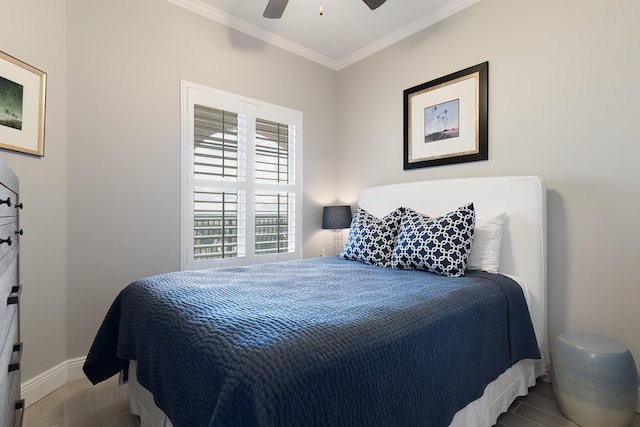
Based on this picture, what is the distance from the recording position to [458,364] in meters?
1.28

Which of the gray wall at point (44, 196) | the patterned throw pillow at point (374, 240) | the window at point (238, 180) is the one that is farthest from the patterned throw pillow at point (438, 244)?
the gray wall at point (44, 196)

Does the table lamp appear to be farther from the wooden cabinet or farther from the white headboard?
the wooden cabinet

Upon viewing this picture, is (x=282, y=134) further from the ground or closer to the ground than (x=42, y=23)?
closer to the ground

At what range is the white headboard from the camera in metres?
1.96

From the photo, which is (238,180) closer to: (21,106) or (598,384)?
(21,106)

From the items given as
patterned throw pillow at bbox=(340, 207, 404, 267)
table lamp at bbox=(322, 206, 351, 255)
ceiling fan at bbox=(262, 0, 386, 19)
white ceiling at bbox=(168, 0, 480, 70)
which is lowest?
patterned throw pillow at bbox=(340, 207, 404, 267)

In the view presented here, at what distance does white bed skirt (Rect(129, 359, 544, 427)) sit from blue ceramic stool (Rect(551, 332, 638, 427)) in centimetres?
20

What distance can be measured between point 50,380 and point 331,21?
343cm

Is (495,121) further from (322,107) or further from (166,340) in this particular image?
(166,340)

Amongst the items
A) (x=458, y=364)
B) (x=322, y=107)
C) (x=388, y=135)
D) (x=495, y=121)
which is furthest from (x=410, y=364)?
(x=322, y=107)

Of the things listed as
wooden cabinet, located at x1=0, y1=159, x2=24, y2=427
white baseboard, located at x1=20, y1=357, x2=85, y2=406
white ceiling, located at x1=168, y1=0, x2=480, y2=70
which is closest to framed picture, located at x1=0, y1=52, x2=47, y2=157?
wooden cabinet, located at x1=0, y1=159, x2=24, y2=427

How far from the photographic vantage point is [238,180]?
288 centimetres

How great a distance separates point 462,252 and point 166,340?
164 cm

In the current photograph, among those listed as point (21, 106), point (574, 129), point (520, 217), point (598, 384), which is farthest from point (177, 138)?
point (598, 384)
